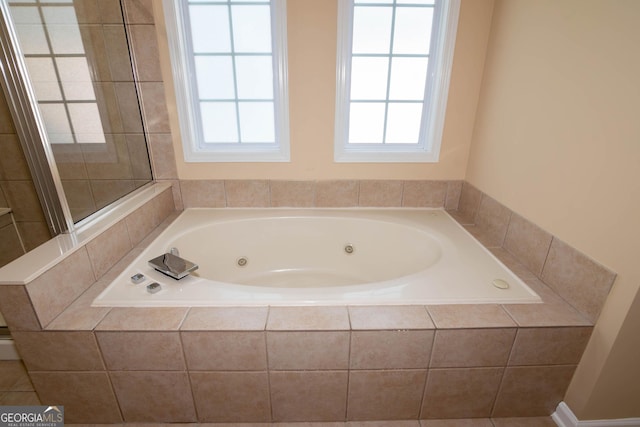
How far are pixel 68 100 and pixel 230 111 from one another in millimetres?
842

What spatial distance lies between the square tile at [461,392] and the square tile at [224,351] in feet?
2.13

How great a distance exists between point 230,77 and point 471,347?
1949 millimetres

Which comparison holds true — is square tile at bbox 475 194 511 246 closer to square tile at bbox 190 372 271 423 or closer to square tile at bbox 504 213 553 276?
square tile at bbox 504 213 553 276

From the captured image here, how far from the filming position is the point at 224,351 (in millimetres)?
1027

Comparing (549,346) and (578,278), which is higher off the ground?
(578,278)

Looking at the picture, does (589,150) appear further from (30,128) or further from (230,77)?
(30,128)

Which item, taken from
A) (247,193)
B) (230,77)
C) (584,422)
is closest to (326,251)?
(247,193)

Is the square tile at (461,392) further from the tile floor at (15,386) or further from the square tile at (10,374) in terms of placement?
the square tile at (10,374)

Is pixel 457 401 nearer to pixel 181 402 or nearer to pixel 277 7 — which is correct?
pixel 181 402

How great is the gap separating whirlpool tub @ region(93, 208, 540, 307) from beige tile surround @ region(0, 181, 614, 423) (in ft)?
0.55

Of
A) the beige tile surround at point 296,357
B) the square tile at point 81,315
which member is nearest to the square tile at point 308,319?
the beige tile surround at point 296,357

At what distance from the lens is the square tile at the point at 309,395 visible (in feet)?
3.53

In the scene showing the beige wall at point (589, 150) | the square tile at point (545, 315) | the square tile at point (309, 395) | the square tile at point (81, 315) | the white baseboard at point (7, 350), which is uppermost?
the beige wall at point (589, 150)

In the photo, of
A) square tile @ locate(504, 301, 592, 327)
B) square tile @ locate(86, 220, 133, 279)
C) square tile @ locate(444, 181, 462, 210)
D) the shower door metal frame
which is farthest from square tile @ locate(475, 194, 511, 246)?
the shower door metal frame
